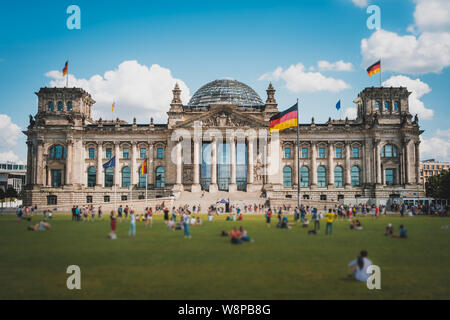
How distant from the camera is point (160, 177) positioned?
288ft

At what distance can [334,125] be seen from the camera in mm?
88875

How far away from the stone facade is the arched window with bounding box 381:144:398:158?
0.20 meters

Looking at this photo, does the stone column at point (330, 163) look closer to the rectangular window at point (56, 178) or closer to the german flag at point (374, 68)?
the german flag at point (374, 68)

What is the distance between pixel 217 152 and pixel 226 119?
24.5 feet

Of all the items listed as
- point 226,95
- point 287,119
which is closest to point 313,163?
point 226,95

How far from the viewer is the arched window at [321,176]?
87375mm

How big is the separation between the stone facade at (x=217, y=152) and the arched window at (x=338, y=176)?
0.08 meters

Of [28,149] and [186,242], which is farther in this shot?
[28,149]

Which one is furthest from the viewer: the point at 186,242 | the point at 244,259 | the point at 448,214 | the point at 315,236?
the point at 448,214

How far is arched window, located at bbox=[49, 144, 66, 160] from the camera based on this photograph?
3442 inches

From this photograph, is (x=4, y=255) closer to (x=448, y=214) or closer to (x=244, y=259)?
(x=244, y=259)

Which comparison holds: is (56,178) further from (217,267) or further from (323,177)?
(217,267)

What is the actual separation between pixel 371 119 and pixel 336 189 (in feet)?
56.7
